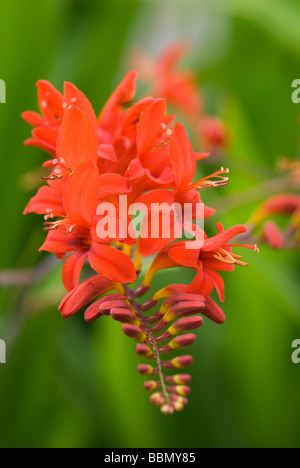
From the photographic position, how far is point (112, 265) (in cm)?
49

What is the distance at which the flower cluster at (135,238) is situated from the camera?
484 mm

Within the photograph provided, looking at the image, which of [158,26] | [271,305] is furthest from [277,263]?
[158,26]

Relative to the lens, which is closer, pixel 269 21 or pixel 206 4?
pixel 269 21

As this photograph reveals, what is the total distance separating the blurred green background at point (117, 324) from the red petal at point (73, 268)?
335 millimetres

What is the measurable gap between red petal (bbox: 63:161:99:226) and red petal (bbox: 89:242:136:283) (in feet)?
0.10

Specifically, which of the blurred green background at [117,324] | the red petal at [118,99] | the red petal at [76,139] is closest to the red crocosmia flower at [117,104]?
the red petal at [118,99]

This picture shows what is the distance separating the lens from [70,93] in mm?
570

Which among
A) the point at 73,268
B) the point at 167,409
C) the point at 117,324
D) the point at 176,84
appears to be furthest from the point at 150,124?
the point at 176,84

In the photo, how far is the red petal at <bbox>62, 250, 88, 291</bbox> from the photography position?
1.66 feet

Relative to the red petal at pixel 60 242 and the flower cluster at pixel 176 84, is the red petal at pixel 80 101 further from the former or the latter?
the flower cluster at pixel 176 84

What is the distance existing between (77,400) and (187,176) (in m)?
0.75

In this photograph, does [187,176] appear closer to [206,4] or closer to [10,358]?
[10,358]

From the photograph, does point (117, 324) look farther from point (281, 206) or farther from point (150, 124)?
point (150, 124)
